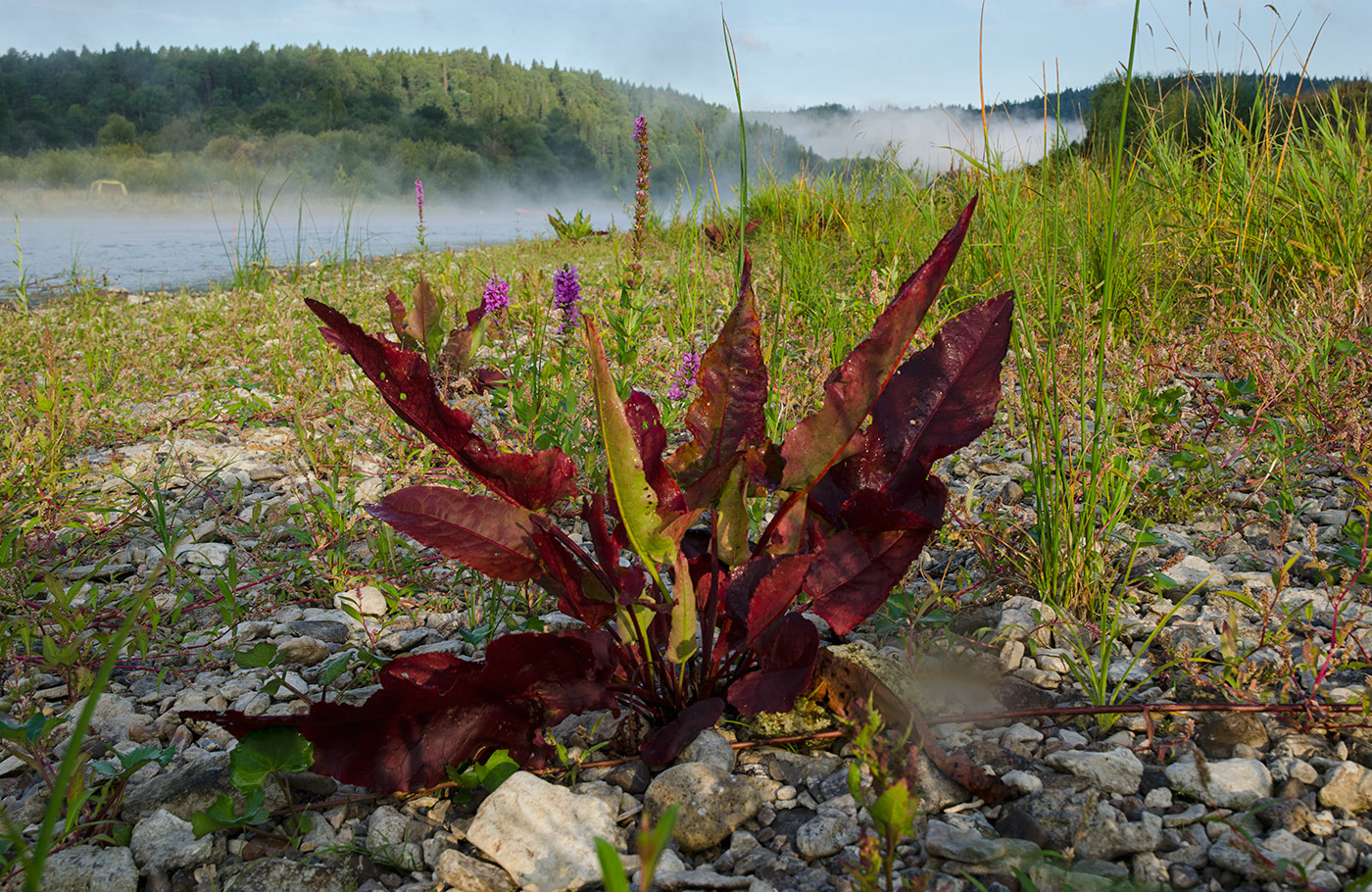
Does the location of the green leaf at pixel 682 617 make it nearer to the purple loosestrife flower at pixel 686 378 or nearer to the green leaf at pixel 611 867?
the green leaf at pixel 611 867

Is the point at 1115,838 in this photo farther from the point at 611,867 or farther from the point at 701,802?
the point at 611,867

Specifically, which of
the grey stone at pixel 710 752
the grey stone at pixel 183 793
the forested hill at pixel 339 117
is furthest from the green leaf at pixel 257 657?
the forested hill at pixel 339 117

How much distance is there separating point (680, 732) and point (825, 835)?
0.25 m

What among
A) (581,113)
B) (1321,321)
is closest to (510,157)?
(581,113)

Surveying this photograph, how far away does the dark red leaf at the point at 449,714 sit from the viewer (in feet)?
3.86

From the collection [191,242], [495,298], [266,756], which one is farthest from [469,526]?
[191,242]

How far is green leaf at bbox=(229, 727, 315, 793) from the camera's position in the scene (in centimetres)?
117

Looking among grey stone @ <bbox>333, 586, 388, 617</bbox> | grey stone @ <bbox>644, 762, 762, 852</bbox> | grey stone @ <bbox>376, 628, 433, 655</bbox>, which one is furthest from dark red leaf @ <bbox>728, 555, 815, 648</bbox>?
grey stone @ <bbox>333, 586, 388, 617</bbox>

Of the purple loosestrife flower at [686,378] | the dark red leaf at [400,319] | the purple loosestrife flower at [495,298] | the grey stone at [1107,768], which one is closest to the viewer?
the grey stone at [1107,768]

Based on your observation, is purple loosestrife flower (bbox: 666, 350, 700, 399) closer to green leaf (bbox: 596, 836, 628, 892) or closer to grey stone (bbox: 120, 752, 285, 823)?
grey stone (bbox: 120, 752, 285, 823)

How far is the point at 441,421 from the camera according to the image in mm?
1253

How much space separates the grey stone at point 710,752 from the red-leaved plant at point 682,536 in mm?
64

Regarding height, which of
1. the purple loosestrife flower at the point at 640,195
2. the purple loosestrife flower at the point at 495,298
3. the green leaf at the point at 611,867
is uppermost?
the purple loosestrife flower at the point at 640,195

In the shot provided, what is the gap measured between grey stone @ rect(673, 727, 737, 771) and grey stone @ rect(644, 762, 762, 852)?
0.07 metres
